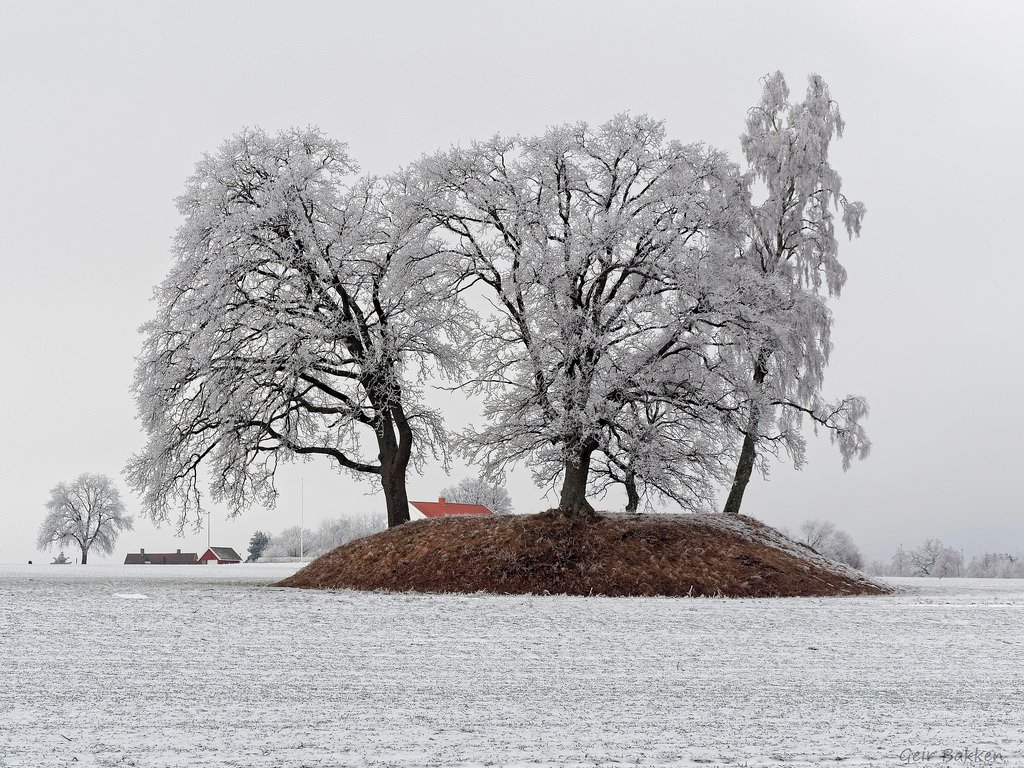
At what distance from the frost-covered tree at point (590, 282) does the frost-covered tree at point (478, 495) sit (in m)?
37.0


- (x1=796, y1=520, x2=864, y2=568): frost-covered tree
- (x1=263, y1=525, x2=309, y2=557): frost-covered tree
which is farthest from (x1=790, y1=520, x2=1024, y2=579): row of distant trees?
(x1=263, y1=525, x2=309, y2=557): frost-covered tree

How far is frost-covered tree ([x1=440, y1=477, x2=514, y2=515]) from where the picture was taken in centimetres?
5931

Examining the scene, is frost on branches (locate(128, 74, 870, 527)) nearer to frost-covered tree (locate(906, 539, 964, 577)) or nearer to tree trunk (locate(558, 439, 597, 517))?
tree trunk (locate(558, 439, 597, 517))

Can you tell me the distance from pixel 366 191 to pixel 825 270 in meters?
12.0

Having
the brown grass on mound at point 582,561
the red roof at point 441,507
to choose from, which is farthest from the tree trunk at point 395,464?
the red roof at point 441,507

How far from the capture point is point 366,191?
2347 centimetres

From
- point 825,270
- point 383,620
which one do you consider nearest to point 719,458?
point 825,270

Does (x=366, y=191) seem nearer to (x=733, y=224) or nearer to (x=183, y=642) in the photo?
(x=733, y=224)

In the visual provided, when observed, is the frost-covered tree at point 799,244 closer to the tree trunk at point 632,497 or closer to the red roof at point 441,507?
the tree trunk at point 632,497

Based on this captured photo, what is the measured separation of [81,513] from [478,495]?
2973 cm

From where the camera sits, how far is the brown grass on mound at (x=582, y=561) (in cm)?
1748

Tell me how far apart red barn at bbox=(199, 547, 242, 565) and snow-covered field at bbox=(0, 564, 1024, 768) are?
269 feet

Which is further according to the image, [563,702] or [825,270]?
[825,270]

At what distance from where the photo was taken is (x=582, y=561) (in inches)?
706
